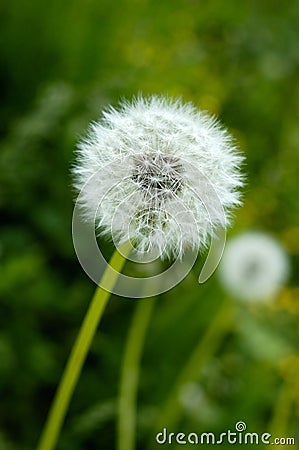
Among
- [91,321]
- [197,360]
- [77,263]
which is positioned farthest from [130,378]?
[91,321]

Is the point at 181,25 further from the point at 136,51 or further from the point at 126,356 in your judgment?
the point at 126,356

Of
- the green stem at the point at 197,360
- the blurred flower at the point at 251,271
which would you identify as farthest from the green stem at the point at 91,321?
the blurred flower at the point at 251,271

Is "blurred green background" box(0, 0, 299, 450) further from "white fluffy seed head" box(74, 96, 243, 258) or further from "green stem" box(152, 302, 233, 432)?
"white fluffy seed head" box(74, 96, 243, 258)

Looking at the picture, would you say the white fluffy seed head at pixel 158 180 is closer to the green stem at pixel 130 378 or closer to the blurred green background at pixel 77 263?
the blurred green background at pixel 77 263

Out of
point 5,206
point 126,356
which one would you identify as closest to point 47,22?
point 5,206

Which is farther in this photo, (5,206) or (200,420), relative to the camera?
(5,206)

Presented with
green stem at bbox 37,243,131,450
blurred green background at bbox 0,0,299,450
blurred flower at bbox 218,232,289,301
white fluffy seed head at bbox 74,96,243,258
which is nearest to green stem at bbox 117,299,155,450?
blurred green background at bbox 0,0,299,450

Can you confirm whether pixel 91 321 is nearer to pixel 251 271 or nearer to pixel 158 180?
pixel 158 180
